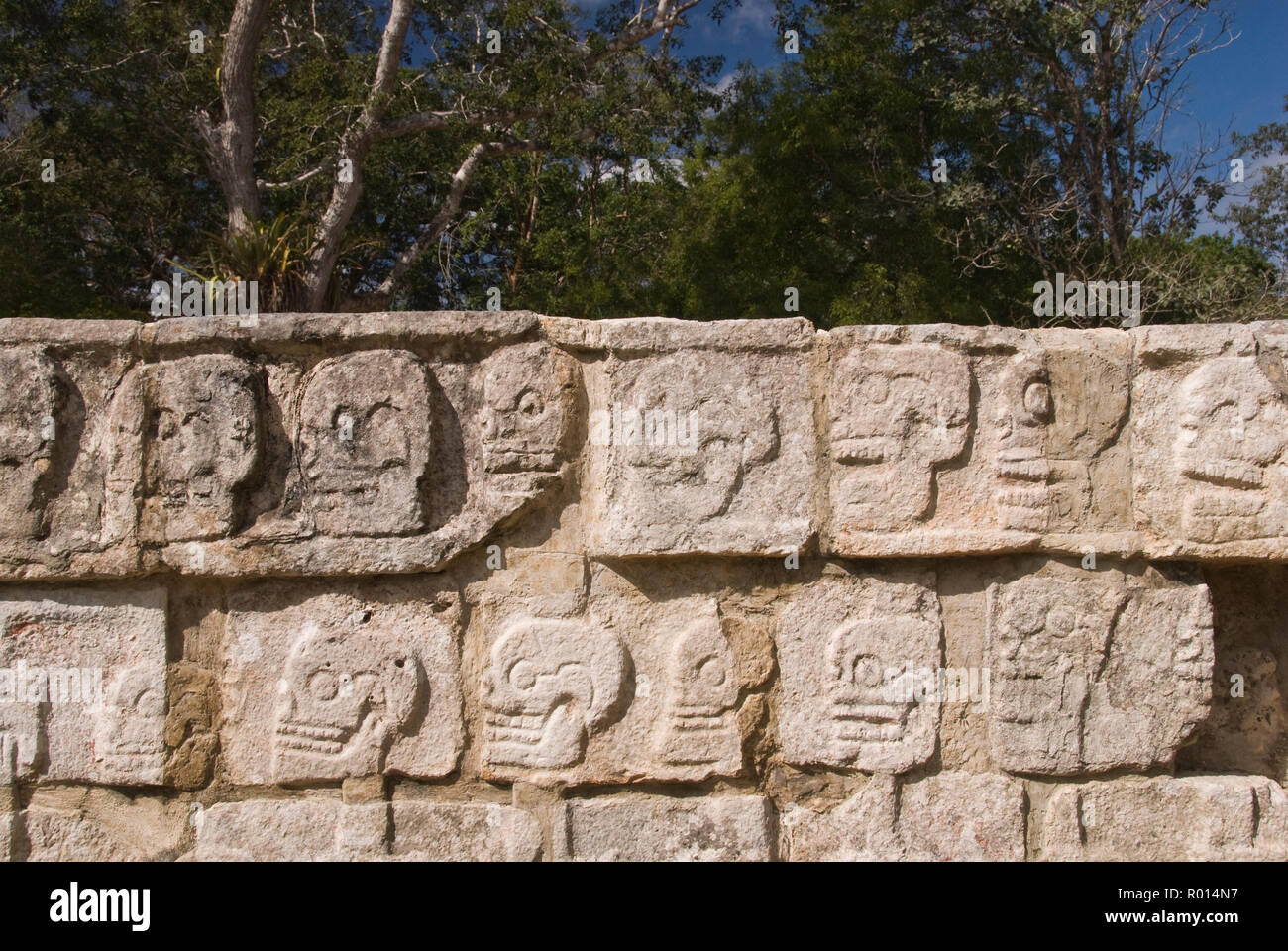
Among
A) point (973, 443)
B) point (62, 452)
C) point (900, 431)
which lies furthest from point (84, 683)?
point (973, 443)

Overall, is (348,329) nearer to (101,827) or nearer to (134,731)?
(134,731)

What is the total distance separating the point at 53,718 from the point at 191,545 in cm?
60

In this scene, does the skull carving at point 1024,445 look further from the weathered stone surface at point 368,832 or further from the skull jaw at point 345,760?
the skull jaw at point 345,760

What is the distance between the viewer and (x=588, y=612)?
256 cm

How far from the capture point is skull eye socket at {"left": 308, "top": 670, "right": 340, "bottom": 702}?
256 centimetres

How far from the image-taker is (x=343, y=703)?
2551mm

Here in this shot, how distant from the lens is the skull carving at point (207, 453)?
8.21ft

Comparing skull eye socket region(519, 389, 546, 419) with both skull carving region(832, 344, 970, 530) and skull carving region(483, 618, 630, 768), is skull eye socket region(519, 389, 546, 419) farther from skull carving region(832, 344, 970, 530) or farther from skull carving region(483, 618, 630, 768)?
skull carving region(832, 344, 970, 530)

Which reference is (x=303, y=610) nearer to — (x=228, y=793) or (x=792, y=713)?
(x=228, y=793)

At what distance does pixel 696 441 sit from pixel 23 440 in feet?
5.57

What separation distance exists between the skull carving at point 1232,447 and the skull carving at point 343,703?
203 cm

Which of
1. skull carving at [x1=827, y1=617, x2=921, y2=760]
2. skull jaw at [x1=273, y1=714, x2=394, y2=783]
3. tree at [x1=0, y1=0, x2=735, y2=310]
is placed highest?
tree at [x1=0, y1=0, x2=735, y2=310]

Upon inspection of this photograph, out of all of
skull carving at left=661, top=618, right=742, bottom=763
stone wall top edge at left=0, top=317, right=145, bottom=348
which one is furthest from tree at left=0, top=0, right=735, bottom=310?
skull carving at left=661, top=618, right=742, bottom=763

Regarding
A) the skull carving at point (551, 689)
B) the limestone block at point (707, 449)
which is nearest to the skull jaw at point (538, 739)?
the skull carving at point (551, 689)
